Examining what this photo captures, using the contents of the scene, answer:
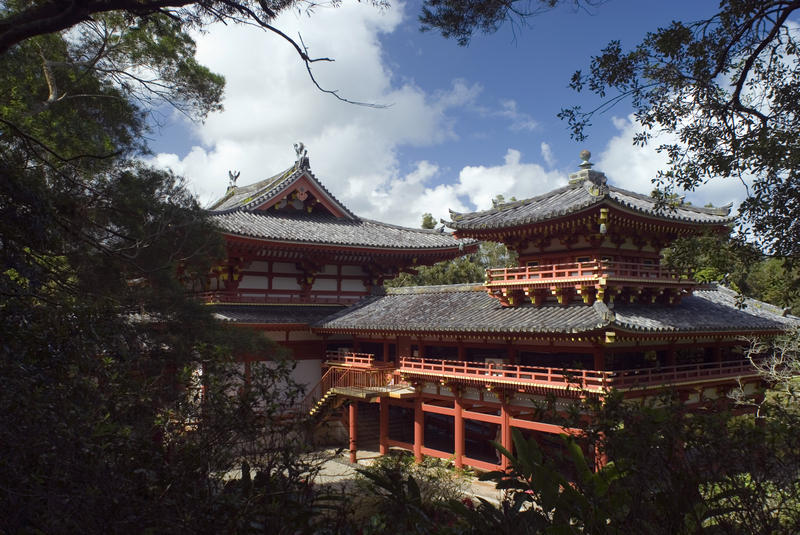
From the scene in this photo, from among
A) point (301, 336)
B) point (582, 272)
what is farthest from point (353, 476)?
point (582, 272)

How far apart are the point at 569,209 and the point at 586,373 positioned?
4.18 metres

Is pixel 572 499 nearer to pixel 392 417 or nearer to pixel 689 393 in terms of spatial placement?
pixel 689 393

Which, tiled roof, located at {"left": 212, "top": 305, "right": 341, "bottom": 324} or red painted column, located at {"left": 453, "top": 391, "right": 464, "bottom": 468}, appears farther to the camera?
tiled roof, located at {"left": 212, "top": 305, "right": 341, "bottom": 324}

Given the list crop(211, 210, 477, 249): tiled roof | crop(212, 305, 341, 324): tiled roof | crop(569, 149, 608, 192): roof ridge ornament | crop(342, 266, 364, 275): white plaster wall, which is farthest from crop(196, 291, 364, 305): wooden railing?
crop(569, 149, 608, 192): roof ridge ornament

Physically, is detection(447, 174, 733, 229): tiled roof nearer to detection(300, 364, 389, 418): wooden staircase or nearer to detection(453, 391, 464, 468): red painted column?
detection(453, 391, 464, 468): red painted column

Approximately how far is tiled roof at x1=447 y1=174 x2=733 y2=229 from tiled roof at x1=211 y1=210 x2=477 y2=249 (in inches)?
182

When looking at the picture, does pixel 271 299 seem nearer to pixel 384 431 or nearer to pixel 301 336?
pixel 301 336

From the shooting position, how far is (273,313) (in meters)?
20.8

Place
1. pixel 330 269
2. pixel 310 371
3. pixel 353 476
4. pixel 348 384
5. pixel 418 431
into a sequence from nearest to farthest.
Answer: pixel 353 476
pixel 418 431
pixel 348 384
pixel 310 371
pixel 330 269

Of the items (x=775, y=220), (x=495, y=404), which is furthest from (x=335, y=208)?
(x=775, y=220)

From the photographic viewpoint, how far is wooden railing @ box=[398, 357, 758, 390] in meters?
13.8

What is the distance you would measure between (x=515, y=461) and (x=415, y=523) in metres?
1.52

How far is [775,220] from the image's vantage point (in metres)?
6.72

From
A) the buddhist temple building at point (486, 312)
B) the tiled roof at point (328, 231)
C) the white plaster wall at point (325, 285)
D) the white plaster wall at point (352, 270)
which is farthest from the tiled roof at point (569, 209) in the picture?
the white plaster wall at point (325, 285)
